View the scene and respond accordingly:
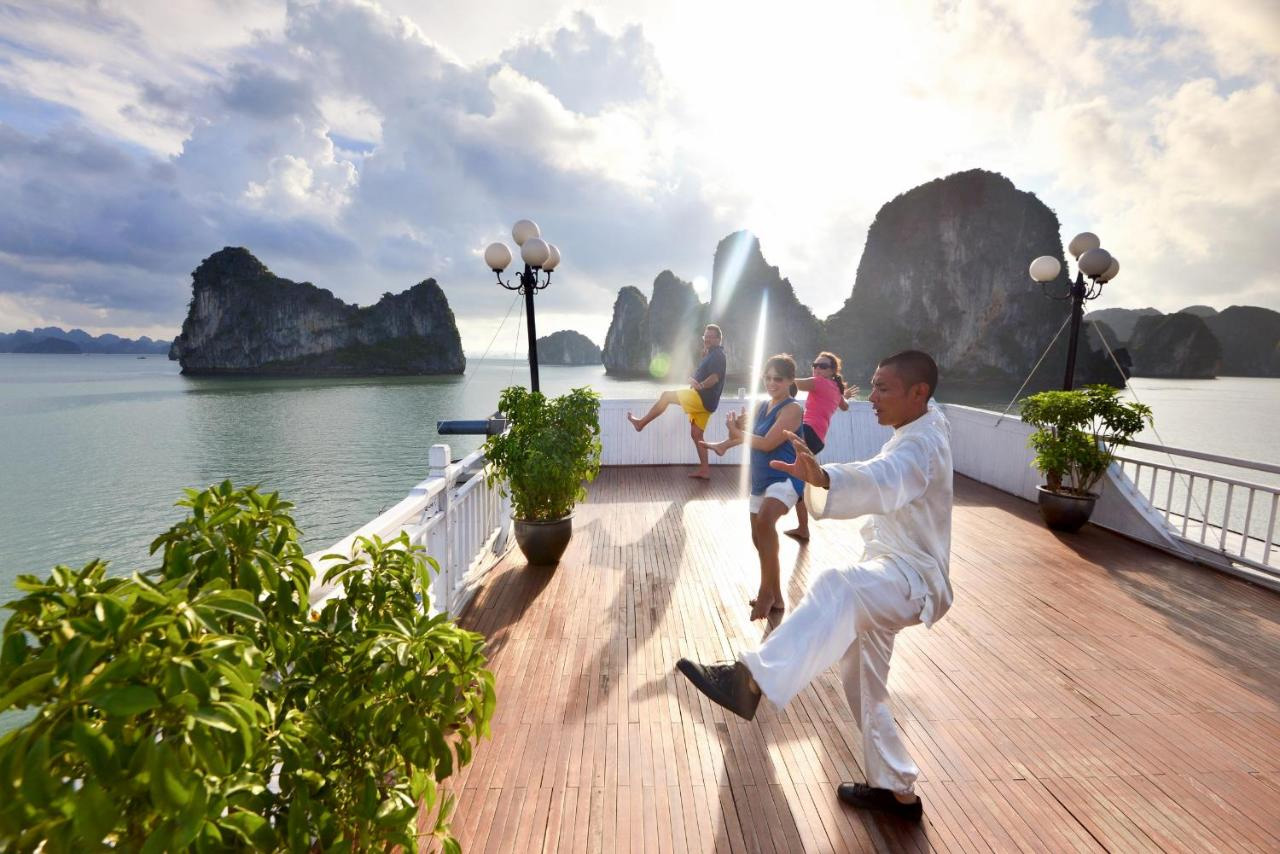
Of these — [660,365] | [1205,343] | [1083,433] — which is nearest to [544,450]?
[1083,433]

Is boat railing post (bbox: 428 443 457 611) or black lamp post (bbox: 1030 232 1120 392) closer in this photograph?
boat railing post (bbox: 428 443 457 611)

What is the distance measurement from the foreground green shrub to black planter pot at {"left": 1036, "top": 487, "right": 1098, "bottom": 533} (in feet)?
20.3

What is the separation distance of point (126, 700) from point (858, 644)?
6.96 feet

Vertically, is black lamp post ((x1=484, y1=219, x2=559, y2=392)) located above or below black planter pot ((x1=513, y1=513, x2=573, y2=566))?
above

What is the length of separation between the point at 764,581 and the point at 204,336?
117272 millimetres

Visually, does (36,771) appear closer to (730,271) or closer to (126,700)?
(126,700)

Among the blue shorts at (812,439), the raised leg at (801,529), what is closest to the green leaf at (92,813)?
the blue shorts at (812,439)

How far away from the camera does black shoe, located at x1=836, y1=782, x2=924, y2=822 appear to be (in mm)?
2180

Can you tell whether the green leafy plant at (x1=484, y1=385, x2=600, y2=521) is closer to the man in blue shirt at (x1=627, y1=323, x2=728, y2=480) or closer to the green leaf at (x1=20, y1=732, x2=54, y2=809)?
the man in blue shirt at (x1=627, y1=323, x2=728, y2=480)

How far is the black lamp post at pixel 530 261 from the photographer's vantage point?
6.42 metres

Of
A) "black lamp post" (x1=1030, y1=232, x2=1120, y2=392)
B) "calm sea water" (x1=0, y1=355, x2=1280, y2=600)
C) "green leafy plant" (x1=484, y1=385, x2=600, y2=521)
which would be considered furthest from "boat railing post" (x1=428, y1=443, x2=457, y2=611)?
"black lamp post" (x1=1030, y1=232, x2=1120, y2=392)

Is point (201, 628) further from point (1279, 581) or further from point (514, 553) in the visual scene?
point (1279, 581)

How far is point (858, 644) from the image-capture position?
216 cm

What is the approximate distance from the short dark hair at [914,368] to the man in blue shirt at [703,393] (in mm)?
4391
